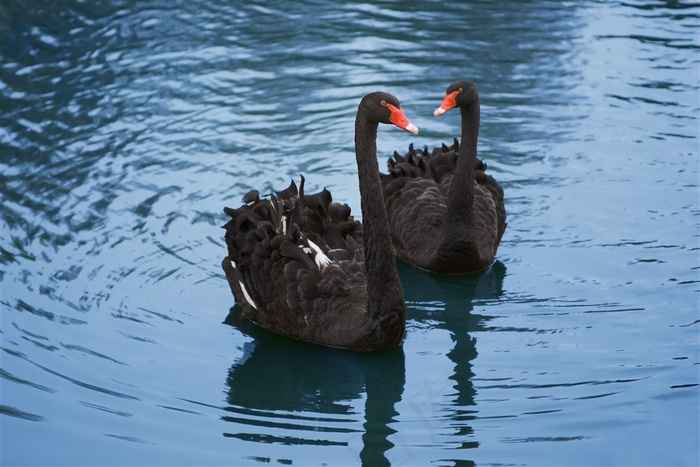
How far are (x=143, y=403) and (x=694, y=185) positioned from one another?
13.8ft

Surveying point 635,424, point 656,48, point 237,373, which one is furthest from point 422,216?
point 656,48

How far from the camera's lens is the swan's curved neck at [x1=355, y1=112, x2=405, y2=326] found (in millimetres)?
5535

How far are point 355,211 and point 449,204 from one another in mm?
958

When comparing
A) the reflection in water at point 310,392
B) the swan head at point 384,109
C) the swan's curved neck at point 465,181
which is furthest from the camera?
the swan's curved neck at point 465,181

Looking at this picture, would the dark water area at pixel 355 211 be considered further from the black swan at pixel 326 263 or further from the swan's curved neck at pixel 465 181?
the swan's curved neck at pixel 465 181

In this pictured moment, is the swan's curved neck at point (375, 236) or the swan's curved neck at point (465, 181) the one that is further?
the swan's curved neck at point (465, 181)

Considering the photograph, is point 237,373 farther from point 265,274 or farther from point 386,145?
point 386,145

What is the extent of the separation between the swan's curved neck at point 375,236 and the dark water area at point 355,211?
1.14 feet

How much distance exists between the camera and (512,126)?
28.4 feet

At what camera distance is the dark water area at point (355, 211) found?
5016 millimetres

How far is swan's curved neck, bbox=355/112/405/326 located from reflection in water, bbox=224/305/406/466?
32 cm

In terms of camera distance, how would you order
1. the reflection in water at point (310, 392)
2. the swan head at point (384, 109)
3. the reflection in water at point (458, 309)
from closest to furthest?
1. the reflection in water at point (310, 392)
2. the reflection in water at point (458, 309)
3. the swan head at point (384, 109)

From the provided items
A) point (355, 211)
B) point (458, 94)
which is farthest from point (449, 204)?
point (355, 211)

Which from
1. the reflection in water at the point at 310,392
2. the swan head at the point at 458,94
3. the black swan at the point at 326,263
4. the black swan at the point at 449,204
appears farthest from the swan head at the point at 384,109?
the reflection in water at the point at 310,392
